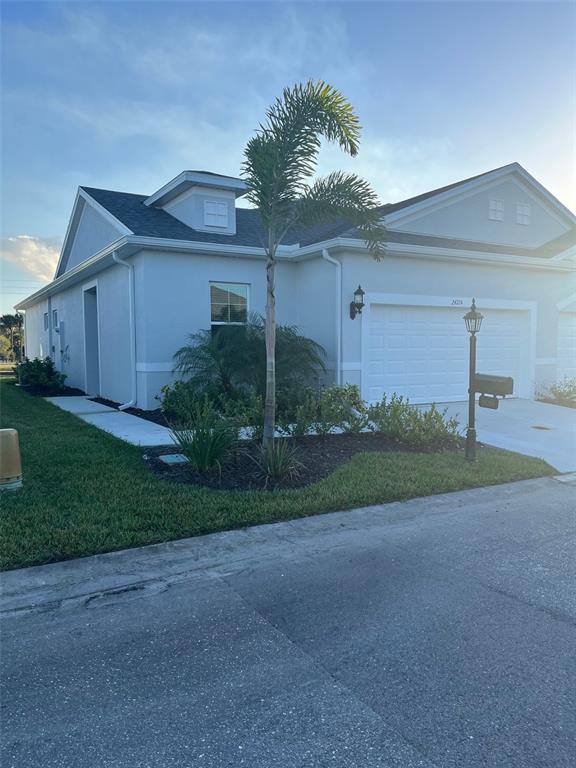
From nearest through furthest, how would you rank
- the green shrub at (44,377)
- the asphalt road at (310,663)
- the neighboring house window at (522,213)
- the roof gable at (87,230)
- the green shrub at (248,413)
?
the asphalt road at (310,663), the green shrub at (248,413), the roof gable at (87,230), the neighboring house window at (522,213), the green shrub at (44,377)

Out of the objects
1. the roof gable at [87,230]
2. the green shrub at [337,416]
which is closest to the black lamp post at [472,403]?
the green shrub at [337,416]

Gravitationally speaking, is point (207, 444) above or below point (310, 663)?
above

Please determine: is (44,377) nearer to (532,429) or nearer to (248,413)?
(248,413)

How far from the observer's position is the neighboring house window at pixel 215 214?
12.8m

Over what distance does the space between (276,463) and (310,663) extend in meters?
3.50

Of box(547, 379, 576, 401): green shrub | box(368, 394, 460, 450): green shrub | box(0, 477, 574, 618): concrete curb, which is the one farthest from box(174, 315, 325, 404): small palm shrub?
box(547, 379, 576, 401): green shrub

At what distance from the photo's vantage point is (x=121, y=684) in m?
2.78

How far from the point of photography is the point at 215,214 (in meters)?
12.9

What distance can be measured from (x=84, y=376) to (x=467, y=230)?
1171 centimetres

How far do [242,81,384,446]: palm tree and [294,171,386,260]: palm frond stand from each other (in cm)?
1

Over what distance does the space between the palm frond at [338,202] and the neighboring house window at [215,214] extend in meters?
5.90

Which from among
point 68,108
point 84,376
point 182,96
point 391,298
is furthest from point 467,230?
point 84,376

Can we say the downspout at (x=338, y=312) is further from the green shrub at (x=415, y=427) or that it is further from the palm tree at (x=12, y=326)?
the palm tree at (x=12, y=326)

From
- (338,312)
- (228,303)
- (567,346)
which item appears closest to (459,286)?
(338,312)
